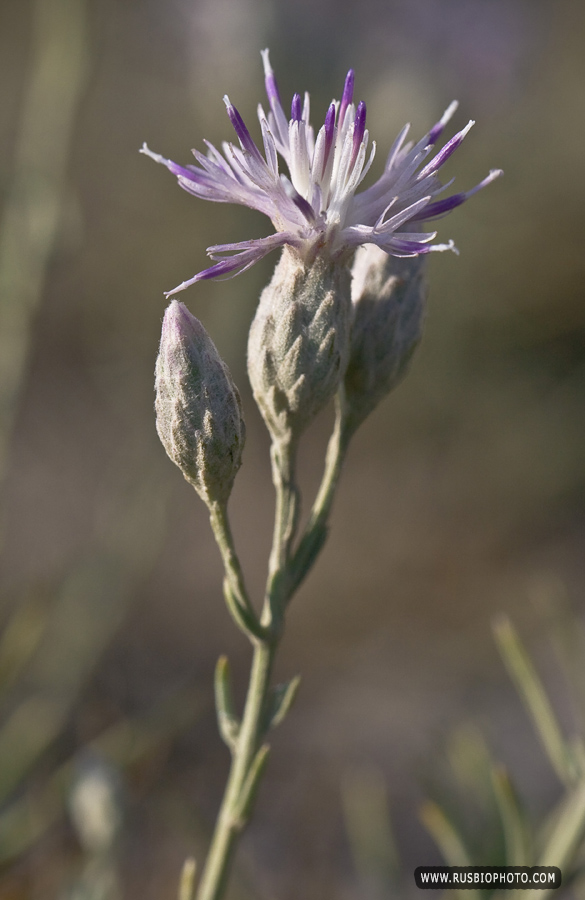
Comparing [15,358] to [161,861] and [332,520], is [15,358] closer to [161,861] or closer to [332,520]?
[161,861]

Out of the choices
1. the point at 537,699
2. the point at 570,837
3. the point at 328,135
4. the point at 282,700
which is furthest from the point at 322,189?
the point at 570,837

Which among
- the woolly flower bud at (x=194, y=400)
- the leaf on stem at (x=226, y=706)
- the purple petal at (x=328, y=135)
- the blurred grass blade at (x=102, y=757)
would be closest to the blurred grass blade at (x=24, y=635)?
the blurred grass blade at (x=102, y=757)

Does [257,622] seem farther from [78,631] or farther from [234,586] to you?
[78,631]

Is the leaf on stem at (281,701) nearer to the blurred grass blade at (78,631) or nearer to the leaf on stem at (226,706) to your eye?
the leaf on stem at (226,706)

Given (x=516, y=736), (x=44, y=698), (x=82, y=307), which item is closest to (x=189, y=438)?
(x=44, y=698)

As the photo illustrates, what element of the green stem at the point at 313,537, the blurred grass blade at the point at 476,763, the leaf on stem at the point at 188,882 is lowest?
the blurred grass blade at the point at 476,763

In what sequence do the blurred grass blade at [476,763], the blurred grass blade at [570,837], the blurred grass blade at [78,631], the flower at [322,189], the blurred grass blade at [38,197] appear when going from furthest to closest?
the blurred grass blade at [78,631]
the blurred grass blade at [38,197]
the blurred grass blade at [476,763]
the blurred grass blade at [570,837]
the flower at [322,189]
